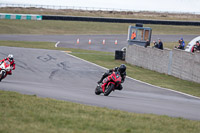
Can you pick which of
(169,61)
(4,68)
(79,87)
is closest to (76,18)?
(169,61)

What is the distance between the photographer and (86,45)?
4725 centimetres

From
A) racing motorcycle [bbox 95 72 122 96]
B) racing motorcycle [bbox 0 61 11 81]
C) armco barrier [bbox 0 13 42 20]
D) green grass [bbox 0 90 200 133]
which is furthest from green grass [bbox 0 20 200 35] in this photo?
green grass [bbox 0 90 200 133]

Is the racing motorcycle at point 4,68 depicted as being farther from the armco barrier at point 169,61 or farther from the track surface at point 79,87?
the armco barrier at point 169,61

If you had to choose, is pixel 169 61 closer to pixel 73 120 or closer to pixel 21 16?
pixel 73 120

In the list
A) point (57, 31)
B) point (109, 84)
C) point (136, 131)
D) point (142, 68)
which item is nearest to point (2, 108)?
point (136, 131)

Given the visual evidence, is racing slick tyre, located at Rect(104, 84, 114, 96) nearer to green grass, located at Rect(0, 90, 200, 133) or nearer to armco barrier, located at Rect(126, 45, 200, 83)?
green grass, located at Rect(0, 90, 200, 133)

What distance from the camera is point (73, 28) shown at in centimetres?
6462

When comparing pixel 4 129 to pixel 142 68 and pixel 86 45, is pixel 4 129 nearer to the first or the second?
pixel 142 68

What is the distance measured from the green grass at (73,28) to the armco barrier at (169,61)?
32.2 meters

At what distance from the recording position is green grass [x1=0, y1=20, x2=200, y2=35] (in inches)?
2373

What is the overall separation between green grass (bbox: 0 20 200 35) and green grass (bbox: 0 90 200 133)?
49499mm

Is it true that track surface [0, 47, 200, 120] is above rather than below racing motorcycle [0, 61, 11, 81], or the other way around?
below

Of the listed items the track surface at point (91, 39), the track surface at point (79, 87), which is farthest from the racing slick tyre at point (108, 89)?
the track surface at point (91, 39)

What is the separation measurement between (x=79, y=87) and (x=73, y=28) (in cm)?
4820
